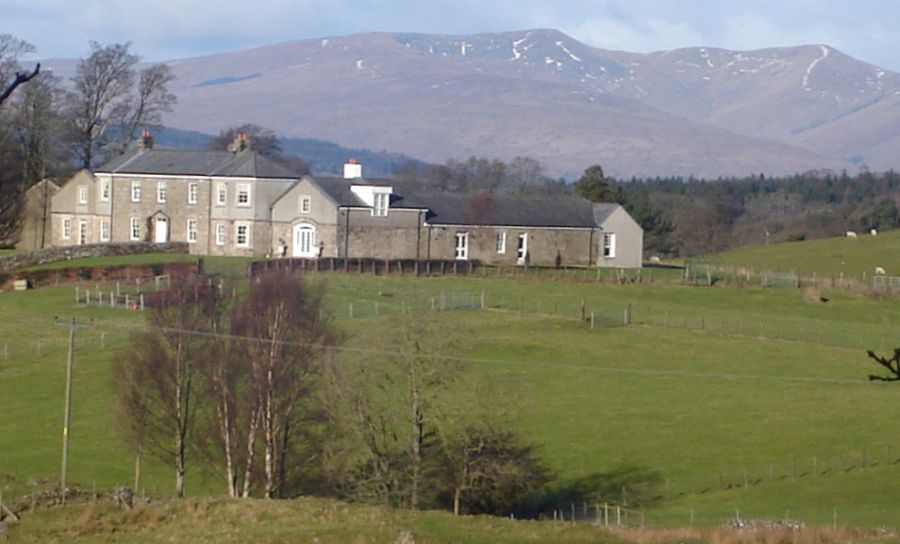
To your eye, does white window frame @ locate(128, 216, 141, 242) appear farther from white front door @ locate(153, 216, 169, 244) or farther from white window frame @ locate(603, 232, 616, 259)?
white window frame @ locate(603, 232, 616, 259)

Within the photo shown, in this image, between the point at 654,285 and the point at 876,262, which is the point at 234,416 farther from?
the point at 876,262

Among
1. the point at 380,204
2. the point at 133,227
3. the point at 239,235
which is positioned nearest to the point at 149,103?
the point at 133,227

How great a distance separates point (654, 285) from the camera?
76.1 m

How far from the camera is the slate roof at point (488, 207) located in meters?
83.2

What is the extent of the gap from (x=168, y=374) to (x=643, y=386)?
16.9 meters

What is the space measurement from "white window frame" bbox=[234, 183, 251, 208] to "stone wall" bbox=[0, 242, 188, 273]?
3760mm

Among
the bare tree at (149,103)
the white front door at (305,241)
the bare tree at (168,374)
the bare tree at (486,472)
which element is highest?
the bare tree at (149,103)

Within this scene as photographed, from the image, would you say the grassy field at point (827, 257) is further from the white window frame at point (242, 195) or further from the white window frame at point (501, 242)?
the white window frame at point (242, 195)

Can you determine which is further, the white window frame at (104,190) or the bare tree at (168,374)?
the white window frame at (104,190)

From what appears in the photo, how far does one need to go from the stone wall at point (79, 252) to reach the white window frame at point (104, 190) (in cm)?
727

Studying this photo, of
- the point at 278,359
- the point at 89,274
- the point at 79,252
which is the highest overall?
the point at 79,252

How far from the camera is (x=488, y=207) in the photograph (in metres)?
85.9

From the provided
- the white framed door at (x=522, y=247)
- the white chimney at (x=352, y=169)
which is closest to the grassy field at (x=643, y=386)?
the white framed door at (x=522, y=247)

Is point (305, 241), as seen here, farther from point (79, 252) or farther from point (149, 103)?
point (149, 103)
